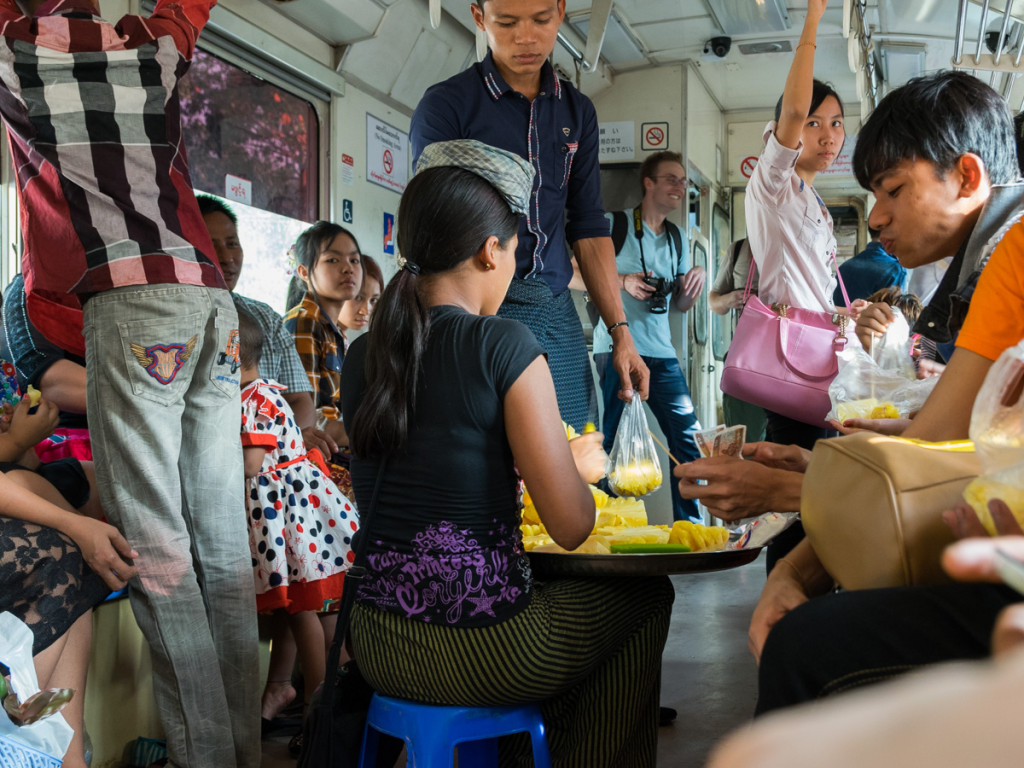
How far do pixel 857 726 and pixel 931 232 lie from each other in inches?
65.9

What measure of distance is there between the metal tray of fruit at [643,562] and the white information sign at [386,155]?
3566 mm

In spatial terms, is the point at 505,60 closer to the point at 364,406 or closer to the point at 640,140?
the point at 364,406

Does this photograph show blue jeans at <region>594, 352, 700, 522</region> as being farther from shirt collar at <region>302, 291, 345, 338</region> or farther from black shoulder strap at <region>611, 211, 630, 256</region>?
shirt collar at <region>302, 291, 345, 338</region>

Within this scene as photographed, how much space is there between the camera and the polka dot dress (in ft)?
8.84

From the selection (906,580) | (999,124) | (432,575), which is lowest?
(432,575)

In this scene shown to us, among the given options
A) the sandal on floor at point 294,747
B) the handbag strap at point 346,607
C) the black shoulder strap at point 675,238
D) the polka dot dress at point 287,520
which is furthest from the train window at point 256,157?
the handbag strap at point 346,607

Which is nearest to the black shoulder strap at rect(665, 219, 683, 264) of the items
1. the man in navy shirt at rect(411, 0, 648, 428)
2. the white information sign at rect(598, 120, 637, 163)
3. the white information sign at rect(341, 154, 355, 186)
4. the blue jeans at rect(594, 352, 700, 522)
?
the blue jeans at rect(594, 352, 700, 522)

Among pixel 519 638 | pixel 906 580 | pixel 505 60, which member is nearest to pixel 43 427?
pixel 519 638

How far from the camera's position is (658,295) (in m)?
5.11

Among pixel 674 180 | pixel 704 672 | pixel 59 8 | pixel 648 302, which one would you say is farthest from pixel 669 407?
pixel 59 8

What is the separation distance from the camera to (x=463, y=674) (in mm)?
1546

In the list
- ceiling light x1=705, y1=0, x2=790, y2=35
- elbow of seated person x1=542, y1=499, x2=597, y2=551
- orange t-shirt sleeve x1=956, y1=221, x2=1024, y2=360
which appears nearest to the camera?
orange t-shirt sleeve x1=956, y1=221, x2=1024, y2=360

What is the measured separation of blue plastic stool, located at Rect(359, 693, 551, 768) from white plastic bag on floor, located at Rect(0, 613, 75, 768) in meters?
0.55

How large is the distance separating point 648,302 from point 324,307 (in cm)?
196
